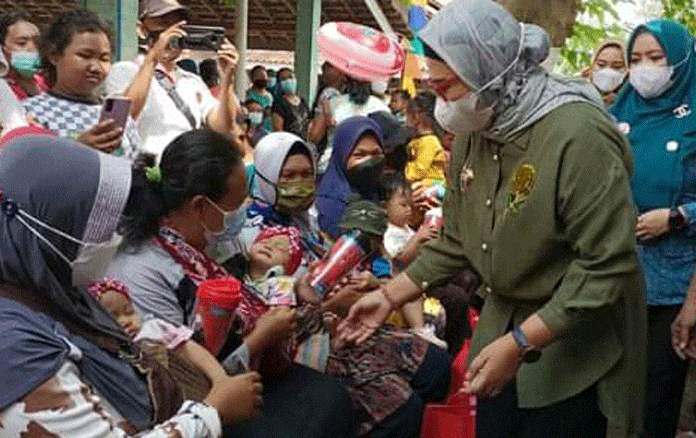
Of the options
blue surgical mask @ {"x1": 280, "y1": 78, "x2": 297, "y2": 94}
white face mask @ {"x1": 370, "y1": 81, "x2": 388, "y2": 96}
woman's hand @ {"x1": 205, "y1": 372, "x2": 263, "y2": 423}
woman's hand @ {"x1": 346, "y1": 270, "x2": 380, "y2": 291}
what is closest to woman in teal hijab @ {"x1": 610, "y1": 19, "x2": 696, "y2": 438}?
woman's hand @ {"x1": 346, "y1": 270, "x2": 380, "y2": 291}

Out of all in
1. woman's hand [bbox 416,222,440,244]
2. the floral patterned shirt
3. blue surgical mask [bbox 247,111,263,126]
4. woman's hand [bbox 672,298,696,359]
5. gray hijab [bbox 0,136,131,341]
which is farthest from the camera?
blue surgical mask [bbox 247,111,263,126]

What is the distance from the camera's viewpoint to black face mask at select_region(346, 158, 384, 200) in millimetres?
5324

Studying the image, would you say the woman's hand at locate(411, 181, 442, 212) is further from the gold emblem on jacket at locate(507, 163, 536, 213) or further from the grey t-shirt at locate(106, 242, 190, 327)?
the gold emblem on jacket at locate(507, 163, 536, 213)

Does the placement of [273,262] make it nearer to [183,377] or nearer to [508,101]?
[183,377]

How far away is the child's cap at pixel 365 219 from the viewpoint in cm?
380

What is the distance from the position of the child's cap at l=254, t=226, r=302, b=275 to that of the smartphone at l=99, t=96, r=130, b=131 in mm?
675

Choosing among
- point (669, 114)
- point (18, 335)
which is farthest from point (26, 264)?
point (669, 114)

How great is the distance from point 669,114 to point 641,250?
1.77 ft

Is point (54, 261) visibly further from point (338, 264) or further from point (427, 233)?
point (427, 233)

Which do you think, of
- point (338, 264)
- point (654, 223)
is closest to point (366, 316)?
point (338, 264)

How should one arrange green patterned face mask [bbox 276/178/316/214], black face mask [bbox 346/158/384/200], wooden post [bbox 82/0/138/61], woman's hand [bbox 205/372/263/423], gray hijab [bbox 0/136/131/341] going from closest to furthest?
1. gray hijab [bbox 0/136/131/341]
2. woman's hand [bbox 205/372/263/423]
3. green patterned face mask [bbox 276/178/316/214]
4. black face mask [bbox 346/158/384/200]
5. wooden post [bbox 82/0/138/61]

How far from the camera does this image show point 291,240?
4152 mm

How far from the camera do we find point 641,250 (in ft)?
13.8

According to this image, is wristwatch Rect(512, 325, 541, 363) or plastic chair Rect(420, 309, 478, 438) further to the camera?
plastic chair Rect(420, 309, 478, 438)
